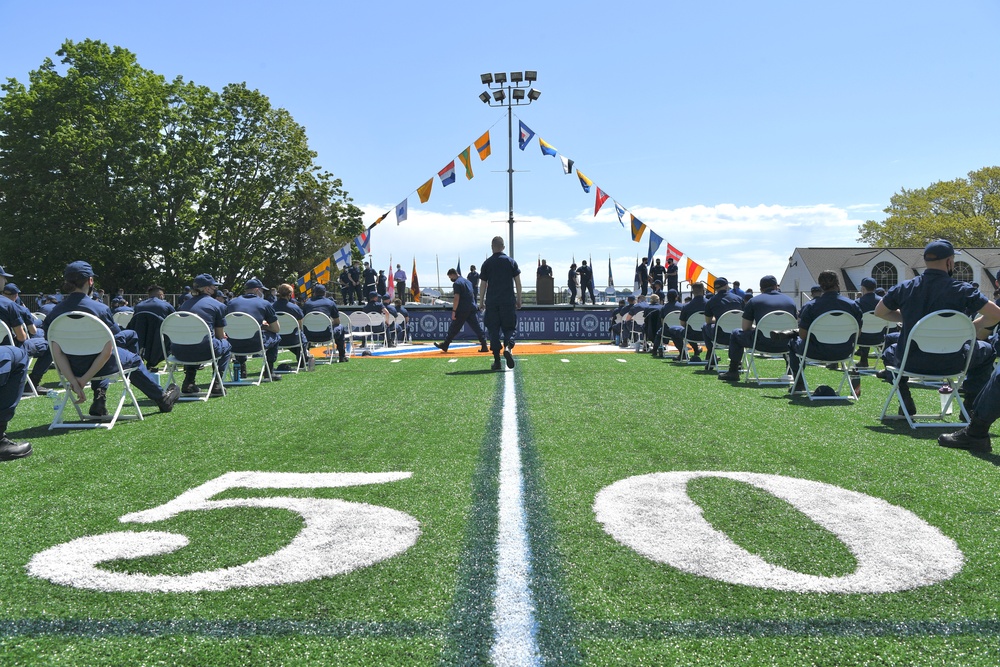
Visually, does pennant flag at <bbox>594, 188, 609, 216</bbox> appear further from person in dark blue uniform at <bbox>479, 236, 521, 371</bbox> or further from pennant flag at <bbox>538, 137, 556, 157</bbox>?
person in dark blue uniform at <bbox>479, 236, 521, 371</bbox>

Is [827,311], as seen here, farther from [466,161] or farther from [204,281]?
[466,161]

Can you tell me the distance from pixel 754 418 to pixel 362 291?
27.9m

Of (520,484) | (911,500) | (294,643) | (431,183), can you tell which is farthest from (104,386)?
(431,183)

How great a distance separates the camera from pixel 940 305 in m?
6.21

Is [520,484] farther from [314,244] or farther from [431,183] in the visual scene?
[314,244]

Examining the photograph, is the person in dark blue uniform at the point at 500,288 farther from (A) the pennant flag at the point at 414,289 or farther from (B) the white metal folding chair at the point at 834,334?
(A) the pennant flag at the point at 414,289

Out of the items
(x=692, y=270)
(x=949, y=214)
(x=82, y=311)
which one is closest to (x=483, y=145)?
(x=692, y=270)

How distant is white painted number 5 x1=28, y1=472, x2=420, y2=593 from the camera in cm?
282

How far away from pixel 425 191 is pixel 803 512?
2491cm

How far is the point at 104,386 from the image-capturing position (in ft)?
24.4

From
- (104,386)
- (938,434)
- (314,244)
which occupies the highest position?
(314,244)

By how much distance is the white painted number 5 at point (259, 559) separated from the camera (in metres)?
2.82

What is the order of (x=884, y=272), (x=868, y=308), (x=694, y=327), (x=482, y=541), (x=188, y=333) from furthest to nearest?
(x=884, y=272) < (x=694, y=327) < (x=868, y=308) < (x=188, y=333) < (x=482, y=541)

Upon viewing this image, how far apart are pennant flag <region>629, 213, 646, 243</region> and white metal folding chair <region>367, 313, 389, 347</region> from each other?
989 centimetres
